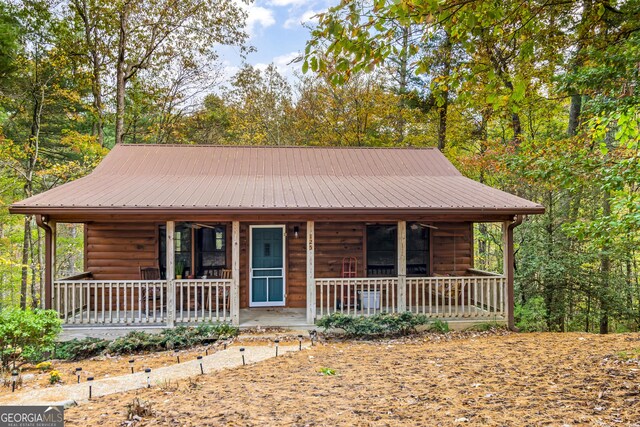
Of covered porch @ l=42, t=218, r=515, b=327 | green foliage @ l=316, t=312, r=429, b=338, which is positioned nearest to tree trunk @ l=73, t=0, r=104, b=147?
covered porch @ l=42, t=218, r=515, b=327

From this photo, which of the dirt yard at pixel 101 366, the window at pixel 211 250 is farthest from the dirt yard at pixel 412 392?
the window at pixel 211 250

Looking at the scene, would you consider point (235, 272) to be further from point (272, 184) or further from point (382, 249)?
point (382, 249)

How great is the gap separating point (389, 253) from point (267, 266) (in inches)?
123

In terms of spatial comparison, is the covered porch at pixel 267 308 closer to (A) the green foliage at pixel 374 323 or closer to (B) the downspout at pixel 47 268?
(B) the downspout at pixel 47 268

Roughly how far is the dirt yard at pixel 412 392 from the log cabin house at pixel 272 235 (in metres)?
2.28

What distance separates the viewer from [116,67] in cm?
1614

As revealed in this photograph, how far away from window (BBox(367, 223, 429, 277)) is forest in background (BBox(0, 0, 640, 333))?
8.55ft

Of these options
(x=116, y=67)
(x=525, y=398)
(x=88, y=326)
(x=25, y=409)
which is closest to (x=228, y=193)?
(x=88, y=326)

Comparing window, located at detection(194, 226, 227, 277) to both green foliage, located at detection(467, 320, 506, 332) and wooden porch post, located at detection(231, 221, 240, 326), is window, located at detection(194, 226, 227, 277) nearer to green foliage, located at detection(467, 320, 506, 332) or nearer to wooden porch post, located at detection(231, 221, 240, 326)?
wooden porch post, located at detection(231, 221, 240, 326)

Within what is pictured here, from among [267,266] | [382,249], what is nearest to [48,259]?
[267,266]

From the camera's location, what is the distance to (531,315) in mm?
9547

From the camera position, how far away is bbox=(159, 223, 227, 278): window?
31.4 ft

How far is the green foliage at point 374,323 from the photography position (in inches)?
300

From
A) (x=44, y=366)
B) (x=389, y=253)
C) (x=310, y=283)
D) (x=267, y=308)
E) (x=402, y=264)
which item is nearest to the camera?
(x=44, y=366)
